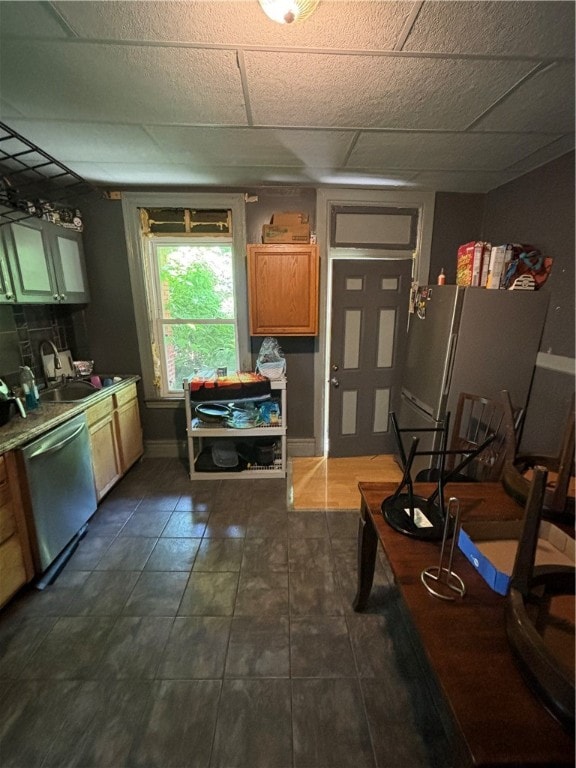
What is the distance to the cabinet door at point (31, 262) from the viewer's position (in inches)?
85.0

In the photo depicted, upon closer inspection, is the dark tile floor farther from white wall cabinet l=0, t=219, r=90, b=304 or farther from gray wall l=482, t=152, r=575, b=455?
white wall cabinet l=0, t=219, r=90, b=304

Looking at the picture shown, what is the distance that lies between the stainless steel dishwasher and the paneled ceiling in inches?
70.8

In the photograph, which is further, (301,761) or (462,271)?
(462,271)

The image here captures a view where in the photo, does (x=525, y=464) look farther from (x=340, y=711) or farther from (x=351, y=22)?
(x=351, y=22)

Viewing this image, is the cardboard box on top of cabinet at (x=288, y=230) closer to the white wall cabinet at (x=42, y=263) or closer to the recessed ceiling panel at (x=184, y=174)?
the recessed ceiling panel at (x=184, y=174)

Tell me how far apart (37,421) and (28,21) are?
1.83 metres

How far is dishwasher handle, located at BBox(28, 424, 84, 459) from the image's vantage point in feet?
5.99

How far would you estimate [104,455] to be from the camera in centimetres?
264

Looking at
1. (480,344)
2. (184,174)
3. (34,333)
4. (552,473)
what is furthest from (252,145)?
(552,473)

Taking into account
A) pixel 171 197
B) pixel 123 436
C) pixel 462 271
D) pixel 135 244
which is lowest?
pixel 123 436

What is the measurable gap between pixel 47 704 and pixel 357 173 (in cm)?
358

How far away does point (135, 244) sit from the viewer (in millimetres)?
3014

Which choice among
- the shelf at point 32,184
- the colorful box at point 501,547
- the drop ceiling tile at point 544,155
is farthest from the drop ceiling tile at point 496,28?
the shelf at point 32,184

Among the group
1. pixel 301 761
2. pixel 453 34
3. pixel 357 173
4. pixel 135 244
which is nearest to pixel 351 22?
pixel 453 34
